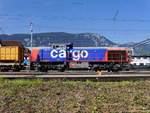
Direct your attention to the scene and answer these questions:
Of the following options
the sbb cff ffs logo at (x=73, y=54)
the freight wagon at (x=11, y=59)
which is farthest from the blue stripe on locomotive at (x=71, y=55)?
the freight wagon at (x=11, y=59)

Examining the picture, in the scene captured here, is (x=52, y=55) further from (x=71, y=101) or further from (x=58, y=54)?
(x=71, y=101)

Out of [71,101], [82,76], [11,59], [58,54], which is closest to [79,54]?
[58,54]

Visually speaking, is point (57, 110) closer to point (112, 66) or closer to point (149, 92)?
point (149, 92)

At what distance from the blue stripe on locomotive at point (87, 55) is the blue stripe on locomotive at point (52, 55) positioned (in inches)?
44.6

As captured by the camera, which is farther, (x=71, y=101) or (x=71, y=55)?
(x=71, y=55)

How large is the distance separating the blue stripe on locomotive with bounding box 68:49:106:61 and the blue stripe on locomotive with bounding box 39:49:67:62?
1132 mm

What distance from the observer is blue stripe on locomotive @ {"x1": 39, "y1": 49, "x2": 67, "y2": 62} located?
1511 inches

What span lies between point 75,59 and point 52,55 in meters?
3.24

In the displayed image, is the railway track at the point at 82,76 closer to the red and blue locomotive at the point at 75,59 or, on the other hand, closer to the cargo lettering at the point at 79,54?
the red and blue locomotive at the point at 75,59

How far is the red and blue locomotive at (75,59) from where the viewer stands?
38.4 m

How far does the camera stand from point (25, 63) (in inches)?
1529

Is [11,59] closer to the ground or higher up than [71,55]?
closer to the ground

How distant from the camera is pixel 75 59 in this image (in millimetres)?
38438

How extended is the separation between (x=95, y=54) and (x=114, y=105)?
98.5 ft
